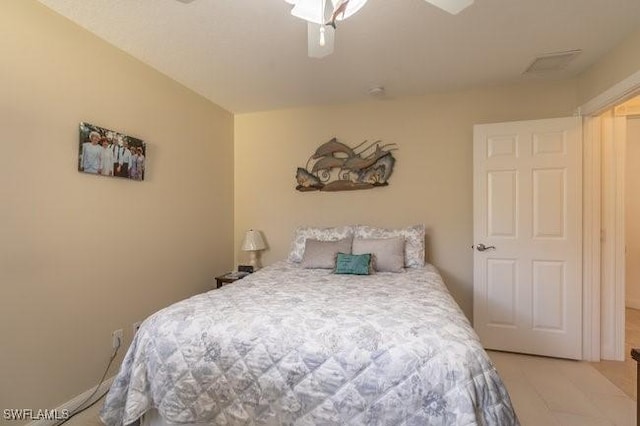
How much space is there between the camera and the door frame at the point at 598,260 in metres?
2.55

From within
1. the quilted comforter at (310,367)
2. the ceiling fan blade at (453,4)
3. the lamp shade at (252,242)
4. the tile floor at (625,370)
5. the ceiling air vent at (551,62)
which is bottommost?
the tile floor at (625,370)

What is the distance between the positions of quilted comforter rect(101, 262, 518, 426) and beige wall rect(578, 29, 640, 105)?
2041mm

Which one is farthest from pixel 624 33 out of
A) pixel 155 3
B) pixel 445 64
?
pixel 155 3

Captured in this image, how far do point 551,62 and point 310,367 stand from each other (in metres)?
2.78

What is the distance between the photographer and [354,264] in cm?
248

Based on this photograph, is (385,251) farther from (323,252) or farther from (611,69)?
(611,69)

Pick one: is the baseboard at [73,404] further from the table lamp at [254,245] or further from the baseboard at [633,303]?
the baseboard at [633,303]

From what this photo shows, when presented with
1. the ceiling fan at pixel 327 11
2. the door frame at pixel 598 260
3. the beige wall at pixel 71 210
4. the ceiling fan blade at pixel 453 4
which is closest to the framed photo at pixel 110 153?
the beige wall at pixel 71 210

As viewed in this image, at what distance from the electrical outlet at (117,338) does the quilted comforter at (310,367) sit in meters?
0.83

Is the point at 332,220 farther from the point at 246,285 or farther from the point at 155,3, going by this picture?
the point at 155,3

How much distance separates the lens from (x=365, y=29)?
1.99m

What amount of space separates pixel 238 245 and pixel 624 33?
3662mm

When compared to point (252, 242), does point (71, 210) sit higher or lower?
higher

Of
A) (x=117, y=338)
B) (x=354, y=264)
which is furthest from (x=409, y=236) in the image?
(x=117, y=338)
